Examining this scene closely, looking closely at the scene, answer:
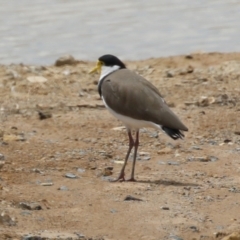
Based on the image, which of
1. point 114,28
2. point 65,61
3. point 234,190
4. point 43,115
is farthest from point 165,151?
point 114,28

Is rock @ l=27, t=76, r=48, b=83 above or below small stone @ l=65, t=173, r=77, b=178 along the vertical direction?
above

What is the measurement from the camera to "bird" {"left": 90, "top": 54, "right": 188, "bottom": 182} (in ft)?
30.5

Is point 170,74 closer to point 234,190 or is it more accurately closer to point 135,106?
point 135,106

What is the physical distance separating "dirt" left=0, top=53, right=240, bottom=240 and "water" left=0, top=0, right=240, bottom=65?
2.42 metres

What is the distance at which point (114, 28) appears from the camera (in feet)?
59.5

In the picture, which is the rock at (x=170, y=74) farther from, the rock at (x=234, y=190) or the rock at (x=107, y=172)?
the rock at (x=234, y=190)

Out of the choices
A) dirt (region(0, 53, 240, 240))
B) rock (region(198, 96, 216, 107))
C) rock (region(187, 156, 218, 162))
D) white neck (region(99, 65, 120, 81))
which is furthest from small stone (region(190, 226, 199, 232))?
rock (region(198, 96, 216, 107))

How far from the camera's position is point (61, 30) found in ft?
59.2

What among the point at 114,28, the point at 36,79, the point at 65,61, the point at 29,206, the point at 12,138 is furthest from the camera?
the point at 114,28

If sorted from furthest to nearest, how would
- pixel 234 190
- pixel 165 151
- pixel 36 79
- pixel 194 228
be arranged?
pixel 36 79
pixel 165 151
pixel 234 190
pixel 194 228

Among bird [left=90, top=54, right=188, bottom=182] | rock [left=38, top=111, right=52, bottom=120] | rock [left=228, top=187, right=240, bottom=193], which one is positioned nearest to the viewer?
rock [left=228, top=187, right=240, bottom=193]

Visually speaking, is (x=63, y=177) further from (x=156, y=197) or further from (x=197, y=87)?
(x=197, y=87)

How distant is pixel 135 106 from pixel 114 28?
28.9 feet

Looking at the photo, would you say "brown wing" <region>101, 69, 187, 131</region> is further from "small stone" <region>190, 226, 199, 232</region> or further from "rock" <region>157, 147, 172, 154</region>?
"small stone" <region>190, 226, 199, 232</region>
